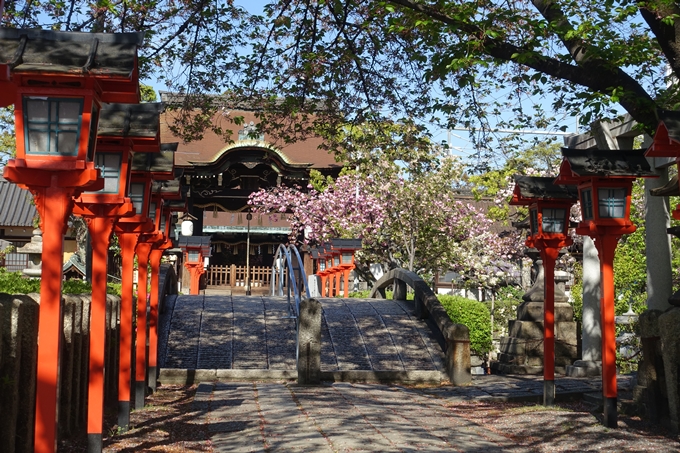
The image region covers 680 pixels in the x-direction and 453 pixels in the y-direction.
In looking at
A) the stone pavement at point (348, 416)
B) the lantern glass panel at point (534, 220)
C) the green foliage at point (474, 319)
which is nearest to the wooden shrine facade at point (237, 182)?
the green foliage at point (474, 319)

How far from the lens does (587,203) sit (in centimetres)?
880

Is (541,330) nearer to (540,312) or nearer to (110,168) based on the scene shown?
(540,312)

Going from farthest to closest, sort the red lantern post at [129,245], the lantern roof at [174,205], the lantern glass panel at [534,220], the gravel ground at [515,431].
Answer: the lantern roof at [174,205] < the lantern glass panel at [534,220] < the red lantern post at [129,245] < the gravel ground at [515,431]

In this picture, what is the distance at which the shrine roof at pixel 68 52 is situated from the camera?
15.9 ft

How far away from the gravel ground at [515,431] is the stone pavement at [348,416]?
18 cm

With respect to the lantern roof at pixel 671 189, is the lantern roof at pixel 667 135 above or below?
above

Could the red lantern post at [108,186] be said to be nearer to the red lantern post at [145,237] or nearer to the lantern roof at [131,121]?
the lantern roof at [131,121]

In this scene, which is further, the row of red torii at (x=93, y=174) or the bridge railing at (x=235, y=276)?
the bridge railing at (x=235, y=276)

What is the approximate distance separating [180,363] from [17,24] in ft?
18.3

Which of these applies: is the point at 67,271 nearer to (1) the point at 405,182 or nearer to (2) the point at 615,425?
(1) the point at 405,182

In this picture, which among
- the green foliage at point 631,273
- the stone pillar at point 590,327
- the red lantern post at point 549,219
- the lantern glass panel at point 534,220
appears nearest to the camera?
the red lantern post at point 549,219

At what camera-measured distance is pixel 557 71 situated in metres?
8.71

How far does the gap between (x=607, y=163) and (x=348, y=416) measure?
385 centimetres

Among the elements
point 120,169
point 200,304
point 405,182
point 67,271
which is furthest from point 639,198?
point 120,169
